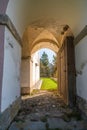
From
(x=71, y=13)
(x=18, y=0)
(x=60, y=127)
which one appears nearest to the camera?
(x=60, y=127)

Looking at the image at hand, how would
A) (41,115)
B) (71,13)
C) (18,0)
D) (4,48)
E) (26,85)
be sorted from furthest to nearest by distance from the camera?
(26,85)
(71,13)
(41,115)
(18,0)
(4,48)

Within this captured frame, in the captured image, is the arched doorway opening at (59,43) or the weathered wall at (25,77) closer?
the arched doorway opening at (59,43)

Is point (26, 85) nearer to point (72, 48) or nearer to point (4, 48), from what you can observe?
point (72, 48)

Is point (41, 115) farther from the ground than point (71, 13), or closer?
closer

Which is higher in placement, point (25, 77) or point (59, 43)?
point (59, 43)

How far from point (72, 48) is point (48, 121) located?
2.62 meters

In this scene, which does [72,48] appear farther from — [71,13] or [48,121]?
[48,121]

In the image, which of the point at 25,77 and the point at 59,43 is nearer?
the point at 59,43

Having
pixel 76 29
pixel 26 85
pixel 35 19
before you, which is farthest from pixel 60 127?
pixel 26 85

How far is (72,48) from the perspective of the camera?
5.55 meters

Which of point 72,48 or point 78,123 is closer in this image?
point 78,123

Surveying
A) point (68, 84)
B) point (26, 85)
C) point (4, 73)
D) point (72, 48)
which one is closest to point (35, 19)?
point (72, 48)

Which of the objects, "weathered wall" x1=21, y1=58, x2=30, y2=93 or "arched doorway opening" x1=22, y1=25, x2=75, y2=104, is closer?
"arched doorway opening" x1=22, y1=25, x2=75, y2=104

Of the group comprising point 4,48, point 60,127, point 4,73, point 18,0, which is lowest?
point 60,127
